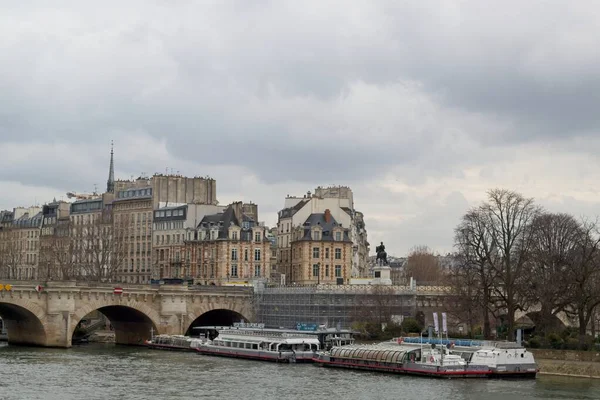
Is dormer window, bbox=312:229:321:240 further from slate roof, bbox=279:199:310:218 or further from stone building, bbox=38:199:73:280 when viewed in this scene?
stone building, bbox=38:199:73:280

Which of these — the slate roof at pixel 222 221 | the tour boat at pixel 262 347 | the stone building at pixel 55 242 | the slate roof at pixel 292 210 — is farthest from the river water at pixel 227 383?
the stone building at pixel 55 242

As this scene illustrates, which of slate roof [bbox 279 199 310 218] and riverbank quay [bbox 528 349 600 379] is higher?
slate roof [bbox 279 199 310 218]

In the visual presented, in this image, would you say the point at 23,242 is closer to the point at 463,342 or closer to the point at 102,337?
the point at 102,337

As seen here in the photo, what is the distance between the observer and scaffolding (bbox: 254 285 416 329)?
104 metres

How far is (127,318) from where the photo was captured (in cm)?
11381

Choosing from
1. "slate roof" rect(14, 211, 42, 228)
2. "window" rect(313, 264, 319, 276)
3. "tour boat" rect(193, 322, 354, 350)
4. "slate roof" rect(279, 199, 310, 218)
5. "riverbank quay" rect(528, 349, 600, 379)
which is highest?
"slate roof" rect(14, 211, 42, 228)

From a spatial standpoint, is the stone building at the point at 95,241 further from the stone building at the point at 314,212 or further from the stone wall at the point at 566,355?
the stone wall at the point at 566,355

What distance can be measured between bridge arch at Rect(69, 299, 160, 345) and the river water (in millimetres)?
13955

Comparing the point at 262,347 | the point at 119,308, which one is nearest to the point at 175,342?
the point at 119,308

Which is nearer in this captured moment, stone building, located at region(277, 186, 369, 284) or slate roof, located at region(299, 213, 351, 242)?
slate roof, located at region(299, 213, 351, 242)

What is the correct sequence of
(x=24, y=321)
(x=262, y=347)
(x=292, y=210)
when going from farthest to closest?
(x=292, y=210) → (x=24, y=321) → (x=262, y=347)

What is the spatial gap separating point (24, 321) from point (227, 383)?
40.8 m

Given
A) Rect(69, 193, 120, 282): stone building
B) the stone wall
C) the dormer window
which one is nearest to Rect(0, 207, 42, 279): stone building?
Rect(69, 193, 120, 282): stone building

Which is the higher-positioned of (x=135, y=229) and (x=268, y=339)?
(x=135, y=229)
